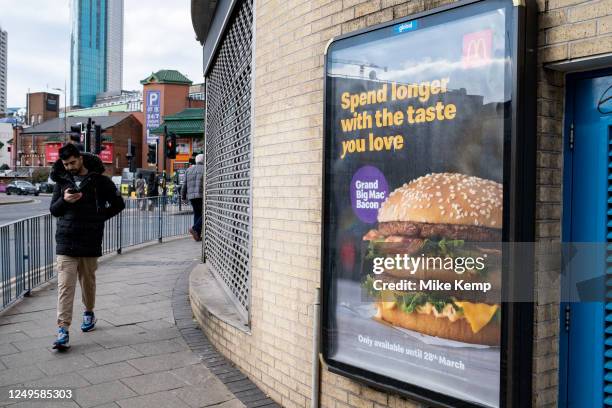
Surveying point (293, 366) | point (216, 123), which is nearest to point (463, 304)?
point (293, 366)

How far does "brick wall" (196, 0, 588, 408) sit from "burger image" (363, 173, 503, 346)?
0.21 m

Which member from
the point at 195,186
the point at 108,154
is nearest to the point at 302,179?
the point at 195,186

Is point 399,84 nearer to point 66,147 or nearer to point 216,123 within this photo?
point 66,147

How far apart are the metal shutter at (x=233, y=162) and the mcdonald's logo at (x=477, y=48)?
8.29 feet

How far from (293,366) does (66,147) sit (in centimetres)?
310

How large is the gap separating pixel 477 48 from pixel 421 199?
2.45ft

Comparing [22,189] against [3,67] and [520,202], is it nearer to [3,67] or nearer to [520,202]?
[520,202]

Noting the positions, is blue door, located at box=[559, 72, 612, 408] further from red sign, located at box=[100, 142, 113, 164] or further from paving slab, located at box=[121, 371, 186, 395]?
red sign, located at box=[100, 142, 113, 164]

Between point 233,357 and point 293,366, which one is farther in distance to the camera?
point 233,357

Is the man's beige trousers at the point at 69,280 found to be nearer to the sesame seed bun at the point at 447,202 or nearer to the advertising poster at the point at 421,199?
the advertising poster at the point at 421,199

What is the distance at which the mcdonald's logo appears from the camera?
254 cm

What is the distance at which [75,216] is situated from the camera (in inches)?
217

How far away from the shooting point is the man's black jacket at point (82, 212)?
548 centimetres

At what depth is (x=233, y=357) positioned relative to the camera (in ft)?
16.1
